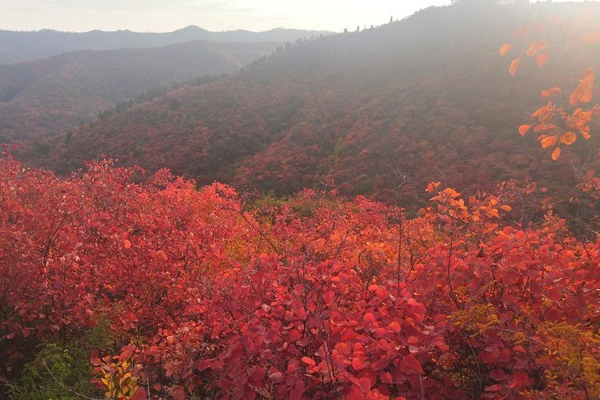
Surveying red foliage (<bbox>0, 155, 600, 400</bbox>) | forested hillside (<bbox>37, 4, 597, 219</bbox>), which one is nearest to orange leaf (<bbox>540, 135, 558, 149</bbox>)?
red foliage (<bbox>0, 155, 600, 400</bbox>)

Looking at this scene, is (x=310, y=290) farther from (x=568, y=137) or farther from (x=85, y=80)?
(x=85, y=80)

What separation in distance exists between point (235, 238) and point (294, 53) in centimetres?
6939

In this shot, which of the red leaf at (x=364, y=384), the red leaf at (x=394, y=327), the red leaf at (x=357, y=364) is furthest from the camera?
the red leaf at (x=394, y=327)

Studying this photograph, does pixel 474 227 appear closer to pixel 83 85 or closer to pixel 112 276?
pixel 112 276

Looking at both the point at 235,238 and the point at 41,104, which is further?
the point at 41,104

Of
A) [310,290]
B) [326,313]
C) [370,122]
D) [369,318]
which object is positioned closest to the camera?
[369,318]

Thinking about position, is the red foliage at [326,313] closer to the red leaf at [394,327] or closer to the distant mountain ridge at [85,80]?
the red leaf at [394,327]

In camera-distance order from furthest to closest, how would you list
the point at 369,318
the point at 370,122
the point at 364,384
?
the point at 370,122
the point at 369,318
the point at 364,384

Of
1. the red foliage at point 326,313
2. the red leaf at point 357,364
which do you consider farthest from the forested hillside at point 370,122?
the red leaf at point 357,364

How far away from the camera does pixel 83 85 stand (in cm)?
10844

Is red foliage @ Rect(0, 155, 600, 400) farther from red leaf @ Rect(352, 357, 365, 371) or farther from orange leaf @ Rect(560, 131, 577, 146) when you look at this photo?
orange leaf @ Rect(560, 131, 577, 146)

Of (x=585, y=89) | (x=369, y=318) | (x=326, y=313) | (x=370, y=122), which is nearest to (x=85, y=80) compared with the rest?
(x=370, y=122)

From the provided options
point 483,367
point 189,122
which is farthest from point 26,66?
point 483,367

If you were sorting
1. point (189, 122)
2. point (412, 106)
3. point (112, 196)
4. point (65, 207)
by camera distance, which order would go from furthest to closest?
1. point (189, 122)
2. point (412, 106)
3. point (112, 196)
4. point (65, 207)
